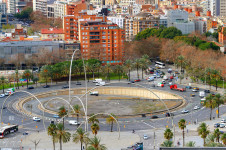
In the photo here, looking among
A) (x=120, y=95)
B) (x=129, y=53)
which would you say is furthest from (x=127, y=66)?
(x=129, y=53)

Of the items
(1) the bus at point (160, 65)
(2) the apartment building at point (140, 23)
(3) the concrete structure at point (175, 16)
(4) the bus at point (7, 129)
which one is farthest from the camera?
(3) the concrete structure at point (175, 16)

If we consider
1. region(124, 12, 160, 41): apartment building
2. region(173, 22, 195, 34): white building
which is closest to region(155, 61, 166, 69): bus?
region(124, 12, 160, 41): apartment building

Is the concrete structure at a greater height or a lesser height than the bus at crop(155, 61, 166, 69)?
greater

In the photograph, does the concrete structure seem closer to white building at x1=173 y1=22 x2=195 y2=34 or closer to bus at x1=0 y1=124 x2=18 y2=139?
white building at x1=173 y1=22 x2=195 y2=34

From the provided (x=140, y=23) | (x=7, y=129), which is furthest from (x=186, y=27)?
(x=7, y=129)

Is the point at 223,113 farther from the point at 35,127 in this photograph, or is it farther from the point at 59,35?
the point at 59,35

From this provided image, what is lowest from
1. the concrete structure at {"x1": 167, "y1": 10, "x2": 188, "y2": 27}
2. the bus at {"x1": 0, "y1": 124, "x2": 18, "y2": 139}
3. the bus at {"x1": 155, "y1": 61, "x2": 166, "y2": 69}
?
the bus at {"x1": 0, "y1": 124, "x2": 18, "y2": 139}

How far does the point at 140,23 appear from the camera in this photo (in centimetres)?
18712

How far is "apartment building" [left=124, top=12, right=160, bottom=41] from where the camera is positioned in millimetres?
187250

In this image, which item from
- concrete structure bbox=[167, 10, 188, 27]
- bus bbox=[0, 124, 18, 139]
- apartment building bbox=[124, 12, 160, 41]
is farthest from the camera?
concrete structure bbox=[167, 10, 188, 27]

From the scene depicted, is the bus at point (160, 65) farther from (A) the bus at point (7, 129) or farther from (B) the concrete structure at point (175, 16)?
(A) the bus at point (7, 129)

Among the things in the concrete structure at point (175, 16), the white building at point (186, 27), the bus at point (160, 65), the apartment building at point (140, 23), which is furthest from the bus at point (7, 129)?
the concrete structure at point (175, 16)

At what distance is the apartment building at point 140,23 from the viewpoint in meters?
187

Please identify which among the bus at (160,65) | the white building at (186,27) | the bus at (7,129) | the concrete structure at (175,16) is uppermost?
the concrete structure at (175,16)
